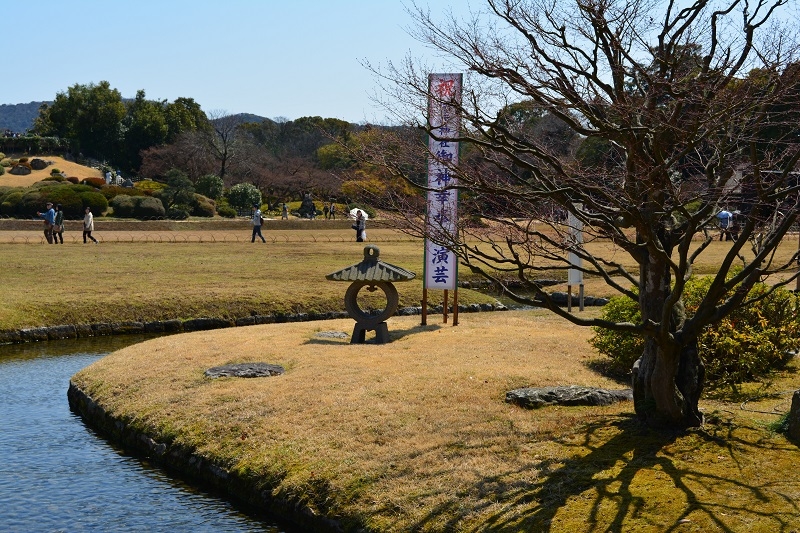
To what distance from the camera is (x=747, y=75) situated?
30.6 ft

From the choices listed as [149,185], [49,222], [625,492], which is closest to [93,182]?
[149,185]

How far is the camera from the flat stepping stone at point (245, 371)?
14219 mm

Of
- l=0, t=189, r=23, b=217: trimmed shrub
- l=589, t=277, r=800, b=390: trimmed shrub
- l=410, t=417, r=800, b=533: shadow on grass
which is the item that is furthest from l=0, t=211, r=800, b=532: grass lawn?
l=0, t=189, r=23, b=217: trimmed shrub

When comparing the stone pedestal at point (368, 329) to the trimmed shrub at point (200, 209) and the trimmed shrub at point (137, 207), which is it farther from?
the trimmed shrub at point (200, 209)

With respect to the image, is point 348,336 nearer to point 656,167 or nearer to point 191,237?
point 656,167

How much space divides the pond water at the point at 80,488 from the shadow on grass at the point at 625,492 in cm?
258

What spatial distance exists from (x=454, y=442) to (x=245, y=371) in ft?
16.5

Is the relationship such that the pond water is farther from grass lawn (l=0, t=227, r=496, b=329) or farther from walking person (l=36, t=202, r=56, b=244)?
walking person (l=36, t=202, r=56, b=244)

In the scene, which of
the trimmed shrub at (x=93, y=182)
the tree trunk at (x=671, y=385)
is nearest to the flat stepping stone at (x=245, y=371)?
the tree trunk at (x=671, y=385)

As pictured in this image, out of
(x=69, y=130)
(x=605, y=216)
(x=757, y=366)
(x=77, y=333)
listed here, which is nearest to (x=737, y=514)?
(x=605, y=216)

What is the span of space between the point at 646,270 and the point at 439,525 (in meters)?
3.53

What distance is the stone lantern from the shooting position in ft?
56.0

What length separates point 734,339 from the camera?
42.5 feet

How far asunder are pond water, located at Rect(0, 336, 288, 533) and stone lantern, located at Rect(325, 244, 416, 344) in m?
5.16
